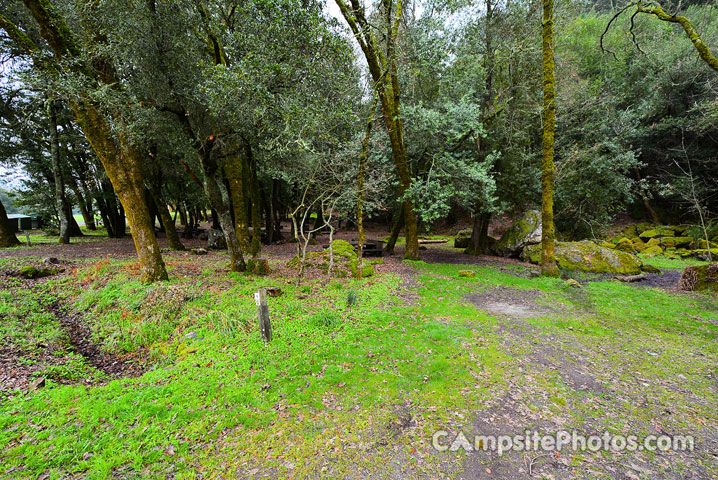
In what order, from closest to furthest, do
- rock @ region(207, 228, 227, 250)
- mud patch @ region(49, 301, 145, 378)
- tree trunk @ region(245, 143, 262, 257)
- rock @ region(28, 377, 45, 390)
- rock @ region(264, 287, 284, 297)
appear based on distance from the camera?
rock @ region(28, 377, 45, 390) < mud patch @ region(49, 301, 145, 378) < rock @ region(264, 287, 284, 297) < tree trunk @ region(245, 143, 262, 257) < rock @ region(207, 228, 227, 250)

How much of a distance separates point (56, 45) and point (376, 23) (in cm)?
1021

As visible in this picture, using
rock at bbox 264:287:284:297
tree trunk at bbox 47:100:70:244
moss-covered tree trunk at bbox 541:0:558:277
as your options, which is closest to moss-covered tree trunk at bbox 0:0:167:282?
rock at bbox 264:287:284:297

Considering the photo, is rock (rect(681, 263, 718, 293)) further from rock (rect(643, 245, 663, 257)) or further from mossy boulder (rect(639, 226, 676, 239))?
mossy boulder (rect(639, 226, 676, 239))

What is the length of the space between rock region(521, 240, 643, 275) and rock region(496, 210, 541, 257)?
1778mm

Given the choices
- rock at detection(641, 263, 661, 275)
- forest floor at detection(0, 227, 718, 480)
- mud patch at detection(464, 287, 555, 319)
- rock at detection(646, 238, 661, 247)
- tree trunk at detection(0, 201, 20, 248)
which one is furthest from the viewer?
rock at detection(646, 238, 661, 247)

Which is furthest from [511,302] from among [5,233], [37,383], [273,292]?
[5,233]

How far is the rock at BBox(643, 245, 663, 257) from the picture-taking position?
1584 centimetres

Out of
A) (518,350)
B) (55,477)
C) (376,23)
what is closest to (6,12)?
(376,23)

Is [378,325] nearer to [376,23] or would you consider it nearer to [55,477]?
[55,477]

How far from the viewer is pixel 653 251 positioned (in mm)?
16109

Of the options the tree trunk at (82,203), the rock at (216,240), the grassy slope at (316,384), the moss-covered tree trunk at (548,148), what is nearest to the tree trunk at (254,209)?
the rock at (216,240)

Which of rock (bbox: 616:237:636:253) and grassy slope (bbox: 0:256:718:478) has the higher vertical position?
rock (bbox: 616:237:636:253)

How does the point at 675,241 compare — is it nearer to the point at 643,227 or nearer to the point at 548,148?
the point at 643,227

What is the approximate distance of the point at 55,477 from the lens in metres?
2.67
